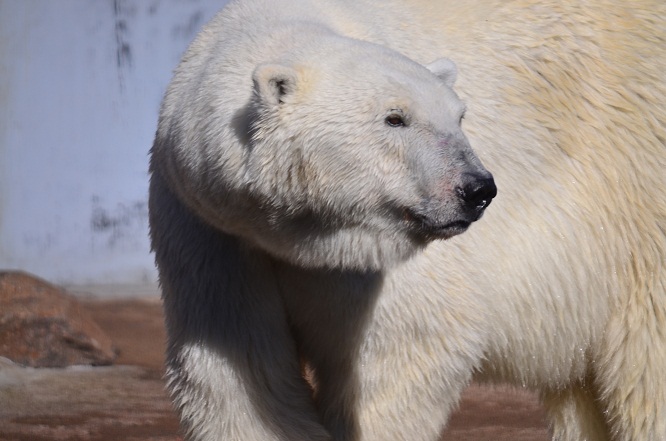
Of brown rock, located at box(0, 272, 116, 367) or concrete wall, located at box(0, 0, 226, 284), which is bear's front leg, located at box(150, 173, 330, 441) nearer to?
brown rock, located at box(0, 272, 116, 367)

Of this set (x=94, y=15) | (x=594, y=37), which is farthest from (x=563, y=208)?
(x=94, y=15)

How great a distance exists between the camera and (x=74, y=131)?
24.0 ft

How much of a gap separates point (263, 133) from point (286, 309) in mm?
621

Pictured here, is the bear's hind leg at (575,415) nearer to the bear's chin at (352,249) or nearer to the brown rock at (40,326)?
the bear's chin at (352,249)

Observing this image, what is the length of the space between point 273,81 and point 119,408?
4.16m

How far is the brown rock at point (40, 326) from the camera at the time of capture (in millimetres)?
6637

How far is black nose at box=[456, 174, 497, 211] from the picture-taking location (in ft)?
7.24

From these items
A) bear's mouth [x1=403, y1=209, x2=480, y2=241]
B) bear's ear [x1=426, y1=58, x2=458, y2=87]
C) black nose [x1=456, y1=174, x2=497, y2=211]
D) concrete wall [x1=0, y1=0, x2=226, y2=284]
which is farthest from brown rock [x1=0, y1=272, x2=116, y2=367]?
black nose [x1=456, y1=174, x2=497, y2=211]

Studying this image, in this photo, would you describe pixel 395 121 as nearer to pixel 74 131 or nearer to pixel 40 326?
pixel 40 326

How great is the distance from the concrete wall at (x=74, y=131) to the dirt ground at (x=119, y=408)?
3.02 feet

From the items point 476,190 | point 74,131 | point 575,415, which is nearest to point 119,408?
point 74,131

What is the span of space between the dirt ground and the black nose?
3.33 m

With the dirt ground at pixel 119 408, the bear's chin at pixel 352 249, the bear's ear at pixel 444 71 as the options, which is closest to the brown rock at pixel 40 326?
the dirt ground at pixel 119 408

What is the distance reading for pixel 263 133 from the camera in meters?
2.30
